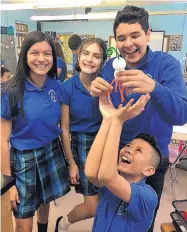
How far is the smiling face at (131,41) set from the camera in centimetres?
104

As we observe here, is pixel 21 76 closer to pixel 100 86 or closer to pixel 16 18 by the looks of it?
pixel 100 86

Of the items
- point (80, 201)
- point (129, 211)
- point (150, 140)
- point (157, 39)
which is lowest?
point (80, 201)

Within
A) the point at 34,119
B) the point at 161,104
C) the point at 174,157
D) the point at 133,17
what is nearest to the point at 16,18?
the point at 174,157

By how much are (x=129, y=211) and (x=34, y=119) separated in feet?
2.17

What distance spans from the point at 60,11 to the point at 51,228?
643cm

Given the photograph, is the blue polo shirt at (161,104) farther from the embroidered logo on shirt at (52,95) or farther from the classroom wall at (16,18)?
the classroom wall at (16,18)

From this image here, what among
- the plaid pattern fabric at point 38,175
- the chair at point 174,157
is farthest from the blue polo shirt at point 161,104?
the chair at point 174,157

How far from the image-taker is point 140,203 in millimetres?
957

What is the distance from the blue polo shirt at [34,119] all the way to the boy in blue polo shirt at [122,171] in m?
0.43

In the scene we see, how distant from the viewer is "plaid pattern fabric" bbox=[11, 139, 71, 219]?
1383mm

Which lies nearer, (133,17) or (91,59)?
(133,17)

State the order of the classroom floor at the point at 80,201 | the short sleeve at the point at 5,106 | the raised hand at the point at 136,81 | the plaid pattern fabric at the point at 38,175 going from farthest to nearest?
the classroom floor at the point at 80,201 < the plaid pattern fabric at the point at 38,175 < the short sleeve at the point at 5,106 < the raised hand at the point at 136,81

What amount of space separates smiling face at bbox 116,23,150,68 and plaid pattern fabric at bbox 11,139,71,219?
69 centimetres

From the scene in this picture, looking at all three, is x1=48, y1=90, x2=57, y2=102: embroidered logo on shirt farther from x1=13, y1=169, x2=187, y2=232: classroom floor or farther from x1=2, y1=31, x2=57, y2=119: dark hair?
x1=13, y1=169, x2=187, y2=232: classroom floor
